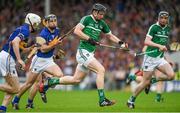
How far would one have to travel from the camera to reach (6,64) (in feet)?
61.1

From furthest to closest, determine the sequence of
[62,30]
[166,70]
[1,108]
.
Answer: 1. [62,30]
2. [166,70]
3. [1,108]

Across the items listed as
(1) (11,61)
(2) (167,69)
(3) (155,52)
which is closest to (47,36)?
(1) (11,61)

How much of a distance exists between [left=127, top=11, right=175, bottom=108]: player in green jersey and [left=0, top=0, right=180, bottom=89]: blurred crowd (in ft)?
42.7

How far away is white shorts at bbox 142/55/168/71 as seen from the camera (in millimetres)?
21422

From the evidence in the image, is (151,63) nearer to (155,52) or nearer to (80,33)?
(155,52)

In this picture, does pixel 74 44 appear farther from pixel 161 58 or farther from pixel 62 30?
pixel 161 58

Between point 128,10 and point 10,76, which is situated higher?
point 128,10

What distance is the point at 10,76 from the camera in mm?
18484

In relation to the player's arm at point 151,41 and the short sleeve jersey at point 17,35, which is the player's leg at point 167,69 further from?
the short sleeve jersey at point 17,35

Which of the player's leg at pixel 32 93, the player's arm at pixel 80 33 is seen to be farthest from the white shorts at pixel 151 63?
the player's leg at pixel 32 93

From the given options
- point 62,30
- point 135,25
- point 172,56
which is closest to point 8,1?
point 62,30

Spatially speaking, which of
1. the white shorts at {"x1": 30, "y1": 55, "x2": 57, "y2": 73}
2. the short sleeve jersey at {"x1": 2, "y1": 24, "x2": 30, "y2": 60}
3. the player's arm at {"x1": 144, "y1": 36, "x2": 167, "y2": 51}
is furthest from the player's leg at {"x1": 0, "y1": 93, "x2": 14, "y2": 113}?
the player's arm at {"x1": 144, "y1": 36, "x2": 167, "y2": 51}

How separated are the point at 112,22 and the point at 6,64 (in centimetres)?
2150

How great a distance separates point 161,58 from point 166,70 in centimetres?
43
